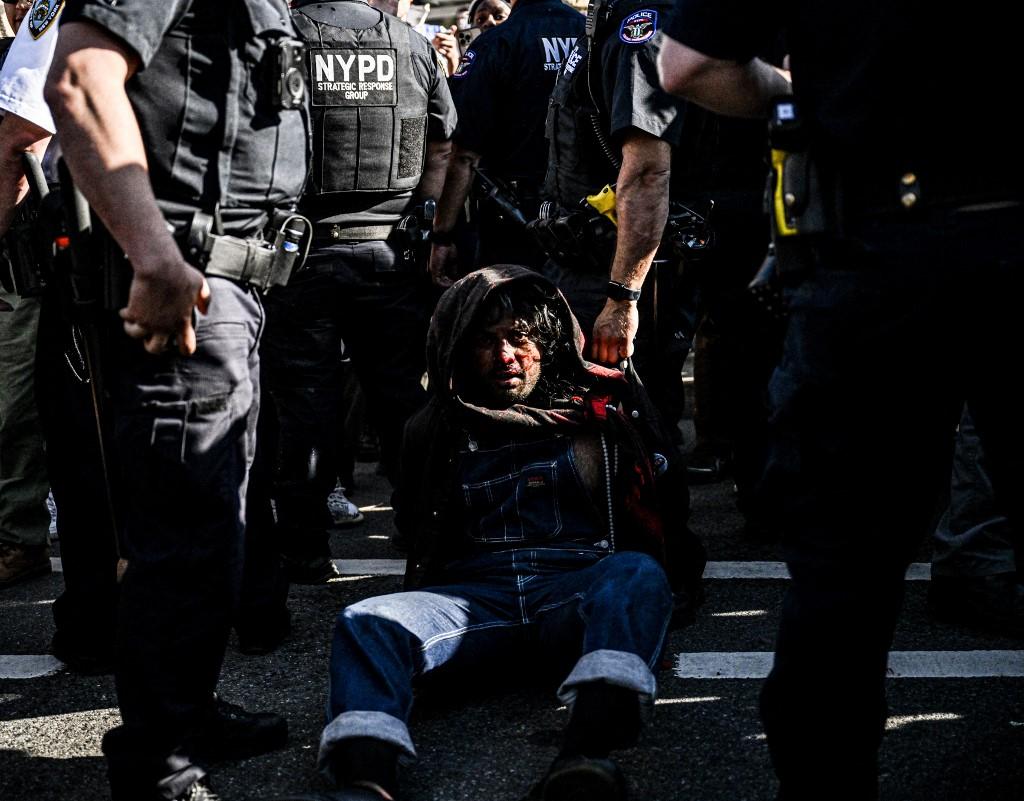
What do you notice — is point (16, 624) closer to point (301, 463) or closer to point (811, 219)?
point (301, 463)

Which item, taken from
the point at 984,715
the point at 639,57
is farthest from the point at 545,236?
the point at 984,715

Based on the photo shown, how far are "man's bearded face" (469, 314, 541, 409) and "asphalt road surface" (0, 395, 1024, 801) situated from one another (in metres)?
0.74

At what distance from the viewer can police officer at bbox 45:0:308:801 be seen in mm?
2035

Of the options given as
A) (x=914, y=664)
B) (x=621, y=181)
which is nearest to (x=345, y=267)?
(x=621, y=181)

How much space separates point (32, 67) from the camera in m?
3.01

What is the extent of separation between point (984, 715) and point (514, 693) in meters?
1.09

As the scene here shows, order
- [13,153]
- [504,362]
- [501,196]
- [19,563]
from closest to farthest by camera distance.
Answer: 1. [13,153]
2. [504,362]
3. [19,563]
4. [501,196]

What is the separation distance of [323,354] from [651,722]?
5.85ft

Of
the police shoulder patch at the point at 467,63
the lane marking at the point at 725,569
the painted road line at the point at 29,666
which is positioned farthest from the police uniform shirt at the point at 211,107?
the police shoulder patch at the point at 467,63

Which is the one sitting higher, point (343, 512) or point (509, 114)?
point (509, 114)

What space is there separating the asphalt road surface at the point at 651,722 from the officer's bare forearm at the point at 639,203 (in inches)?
41.5

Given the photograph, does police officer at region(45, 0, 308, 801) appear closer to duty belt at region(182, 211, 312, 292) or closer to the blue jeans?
duty belt at region(182, 211, 312, 292)

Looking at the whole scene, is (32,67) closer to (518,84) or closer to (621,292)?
(621,292)

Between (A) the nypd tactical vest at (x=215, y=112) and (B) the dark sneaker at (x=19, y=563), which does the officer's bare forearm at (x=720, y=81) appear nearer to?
(A) the nypd tactical vest at (x=215, y=112)
